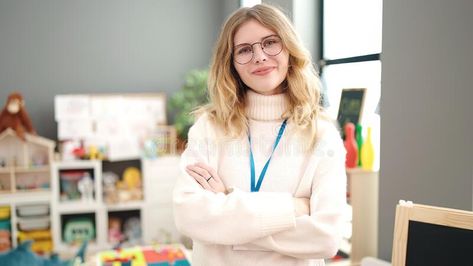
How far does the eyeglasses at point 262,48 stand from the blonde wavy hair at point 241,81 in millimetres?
22

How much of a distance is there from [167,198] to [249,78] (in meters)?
3.07

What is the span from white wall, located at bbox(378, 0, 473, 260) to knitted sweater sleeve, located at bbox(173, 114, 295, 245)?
73 cm

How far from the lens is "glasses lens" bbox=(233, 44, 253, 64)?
132cm

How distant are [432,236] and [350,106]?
1610 millimetres

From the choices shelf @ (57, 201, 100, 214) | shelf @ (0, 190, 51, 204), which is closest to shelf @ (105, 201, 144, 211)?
shelf @ (57, 201, 100, 214)

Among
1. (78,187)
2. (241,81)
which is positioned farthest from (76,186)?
(241,81)

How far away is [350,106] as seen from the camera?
2.60 meters

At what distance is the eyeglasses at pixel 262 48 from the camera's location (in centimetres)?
132

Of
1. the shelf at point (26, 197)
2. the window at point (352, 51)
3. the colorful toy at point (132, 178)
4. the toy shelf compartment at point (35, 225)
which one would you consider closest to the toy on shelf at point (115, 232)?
the colorful toy at point (132, 178)

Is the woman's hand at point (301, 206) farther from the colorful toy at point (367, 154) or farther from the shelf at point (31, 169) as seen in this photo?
the shelf at point (31, 169)

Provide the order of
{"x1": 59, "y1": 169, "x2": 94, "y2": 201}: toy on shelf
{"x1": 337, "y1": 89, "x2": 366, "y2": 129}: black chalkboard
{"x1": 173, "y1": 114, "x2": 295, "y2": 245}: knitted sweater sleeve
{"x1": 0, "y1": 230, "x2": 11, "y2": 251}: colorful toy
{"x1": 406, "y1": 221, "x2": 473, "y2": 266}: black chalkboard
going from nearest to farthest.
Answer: {"x1": 406, "y1": 221, "x2": 473, "y2": 266}: black chalkboard
{"x1": 173, "y1": 114, "x2": 295, "y2": 245}: knitted sweater sleeve
{"x1": 337, "y1": 89, "x2": 366, "y2": 129}: black chalkboard
{"x1": 0, "y1": 230, "x2": 11, "y2": 251}: colorful toy
{"x1": 59, "y1": 169, "x2": 94, "y2": 201}: toy on shelf

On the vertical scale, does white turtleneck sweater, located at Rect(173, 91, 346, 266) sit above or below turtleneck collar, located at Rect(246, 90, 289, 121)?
below

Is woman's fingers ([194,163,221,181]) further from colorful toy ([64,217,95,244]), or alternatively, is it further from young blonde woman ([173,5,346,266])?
colorful toy ([64,217,95,244])

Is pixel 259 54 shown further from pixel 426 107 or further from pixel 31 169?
pixel 31 169
